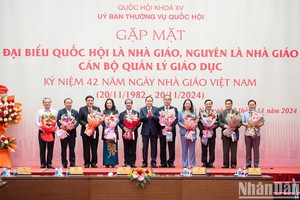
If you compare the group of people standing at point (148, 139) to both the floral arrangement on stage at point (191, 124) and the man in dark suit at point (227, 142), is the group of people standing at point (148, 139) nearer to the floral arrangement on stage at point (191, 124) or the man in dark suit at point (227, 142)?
the man in dark suit at point (227, 142)

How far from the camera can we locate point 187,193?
16.7 ft

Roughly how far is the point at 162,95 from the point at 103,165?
165 centimetres

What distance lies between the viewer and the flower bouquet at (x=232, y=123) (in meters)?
7.60

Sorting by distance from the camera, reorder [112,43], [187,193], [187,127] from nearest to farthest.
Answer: [187,193]
[187,127]
[112,43]

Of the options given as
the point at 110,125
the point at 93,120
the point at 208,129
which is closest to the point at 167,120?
the point at 208,129

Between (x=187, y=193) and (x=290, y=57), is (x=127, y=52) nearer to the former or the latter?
(x=290, y=57)

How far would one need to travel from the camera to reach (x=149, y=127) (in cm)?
785

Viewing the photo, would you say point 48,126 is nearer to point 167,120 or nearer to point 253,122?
point 167,120

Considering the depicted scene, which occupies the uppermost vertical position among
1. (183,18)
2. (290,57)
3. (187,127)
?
(183,18)

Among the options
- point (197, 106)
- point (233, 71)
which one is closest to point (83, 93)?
point (197, 106)

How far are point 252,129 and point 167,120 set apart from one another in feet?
4.40

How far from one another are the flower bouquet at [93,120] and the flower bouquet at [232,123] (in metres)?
1.97

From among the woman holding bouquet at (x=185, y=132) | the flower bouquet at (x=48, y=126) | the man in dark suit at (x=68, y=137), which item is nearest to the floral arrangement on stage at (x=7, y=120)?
the flower bouquet at (x=48, y=126)

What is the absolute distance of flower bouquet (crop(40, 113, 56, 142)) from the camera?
758 centimetres
